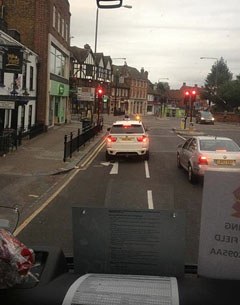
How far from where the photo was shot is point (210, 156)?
14281 millimetres

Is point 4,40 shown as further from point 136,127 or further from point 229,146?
point 229,146

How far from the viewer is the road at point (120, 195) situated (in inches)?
330

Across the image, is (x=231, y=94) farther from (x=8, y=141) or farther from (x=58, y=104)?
(x=8, y=141)

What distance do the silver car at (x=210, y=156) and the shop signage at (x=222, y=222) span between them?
408 inches

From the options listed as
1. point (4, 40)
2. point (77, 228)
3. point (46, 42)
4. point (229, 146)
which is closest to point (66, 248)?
point (77, 228)

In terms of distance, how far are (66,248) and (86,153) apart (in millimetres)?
15926

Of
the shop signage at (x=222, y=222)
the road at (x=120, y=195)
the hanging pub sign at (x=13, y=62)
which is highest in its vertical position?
the hanging pub sign at (x=13, y=62)

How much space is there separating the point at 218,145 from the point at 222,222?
460 inches

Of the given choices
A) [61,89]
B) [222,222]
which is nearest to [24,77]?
[61,89]

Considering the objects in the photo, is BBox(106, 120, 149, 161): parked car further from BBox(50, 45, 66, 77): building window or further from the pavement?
BBox(50, 45, 66, 77): building window

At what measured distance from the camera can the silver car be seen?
14.1 meters

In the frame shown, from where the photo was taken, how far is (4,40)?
2458cm

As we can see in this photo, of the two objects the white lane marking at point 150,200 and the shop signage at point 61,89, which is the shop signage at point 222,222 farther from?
the shop signage at point 61,89

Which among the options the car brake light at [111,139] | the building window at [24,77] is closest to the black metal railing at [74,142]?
the car brake light at [111,139]
